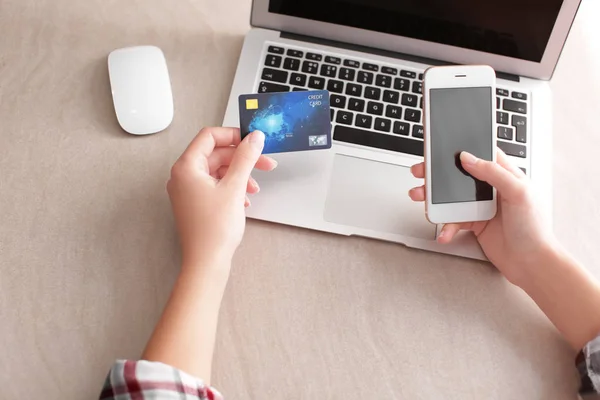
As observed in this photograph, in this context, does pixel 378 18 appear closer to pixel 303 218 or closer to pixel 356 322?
pixel 303 218

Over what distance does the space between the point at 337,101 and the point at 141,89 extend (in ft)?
0.85

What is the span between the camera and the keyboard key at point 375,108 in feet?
2.78

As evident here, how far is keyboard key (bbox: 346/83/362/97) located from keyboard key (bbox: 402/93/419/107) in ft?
0.20

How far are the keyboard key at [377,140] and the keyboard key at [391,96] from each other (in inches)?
2.1

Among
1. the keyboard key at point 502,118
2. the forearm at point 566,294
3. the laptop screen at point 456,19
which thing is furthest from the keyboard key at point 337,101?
the forearm at point 566,294

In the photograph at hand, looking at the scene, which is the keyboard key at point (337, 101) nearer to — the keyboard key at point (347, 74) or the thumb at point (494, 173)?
the keyboard key at point (347, 74)

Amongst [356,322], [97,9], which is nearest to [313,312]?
[356,322]

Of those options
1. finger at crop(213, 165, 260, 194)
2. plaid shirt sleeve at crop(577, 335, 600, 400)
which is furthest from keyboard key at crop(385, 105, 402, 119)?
plaid shirt sleeve at crop(577, 335, 600, 400)

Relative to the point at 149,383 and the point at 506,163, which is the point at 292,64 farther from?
the point at 149,383

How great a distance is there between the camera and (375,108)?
848 mm

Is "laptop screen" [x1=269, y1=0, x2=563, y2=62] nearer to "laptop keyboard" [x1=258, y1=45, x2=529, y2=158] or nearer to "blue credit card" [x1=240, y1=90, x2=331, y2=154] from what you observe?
"laptop keyboard" [x1=258, y1=45, x2=529, y2=158]

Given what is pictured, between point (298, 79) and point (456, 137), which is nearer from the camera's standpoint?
point (456, 137)

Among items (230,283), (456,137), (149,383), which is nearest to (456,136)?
(456,137)

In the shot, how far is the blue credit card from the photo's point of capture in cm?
76
